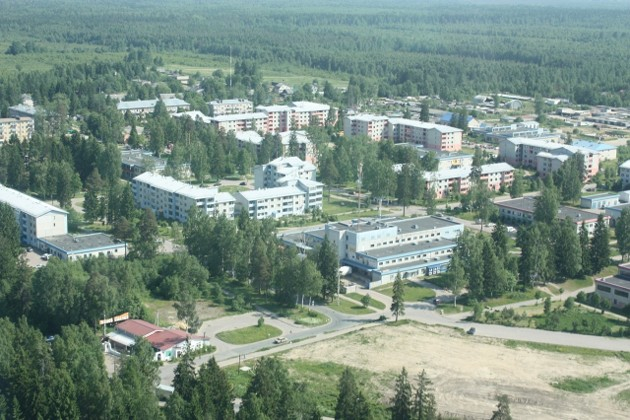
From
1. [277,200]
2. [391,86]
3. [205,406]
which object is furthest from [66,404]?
[391,86]

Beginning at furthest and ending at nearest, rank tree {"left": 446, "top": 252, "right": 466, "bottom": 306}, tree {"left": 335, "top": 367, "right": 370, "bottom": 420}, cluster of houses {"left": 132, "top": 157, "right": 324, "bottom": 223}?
cluster of houses {"left": 132, "top": 157, "right": 324, "bottom": 223}, tree {"left": 446, "top": 252, "right": 466, "bottom": 306}, tree {"left": 335, "top": 367, "right": 370, "bottom": 420}

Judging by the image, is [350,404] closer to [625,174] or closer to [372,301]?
[372,301]

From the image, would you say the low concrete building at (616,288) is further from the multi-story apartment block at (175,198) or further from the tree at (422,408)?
the multi-story apartment block at (175,198)

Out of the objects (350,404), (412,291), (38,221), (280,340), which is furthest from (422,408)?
(38,221)

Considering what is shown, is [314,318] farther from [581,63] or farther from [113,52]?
[113,52]

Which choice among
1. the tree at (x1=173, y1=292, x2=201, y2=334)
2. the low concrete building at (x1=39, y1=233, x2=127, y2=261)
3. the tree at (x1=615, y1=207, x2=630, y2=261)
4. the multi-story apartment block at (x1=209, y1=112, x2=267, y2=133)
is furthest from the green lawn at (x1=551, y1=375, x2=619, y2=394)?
the multi-story apartment block at (x1=209, y1=112, x2=267, y2=133)

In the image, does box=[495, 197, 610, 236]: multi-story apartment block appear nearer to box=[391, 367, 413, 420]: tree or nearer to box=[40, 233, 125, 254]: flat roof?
box=[40, 233, 125, 254]: flat roof
